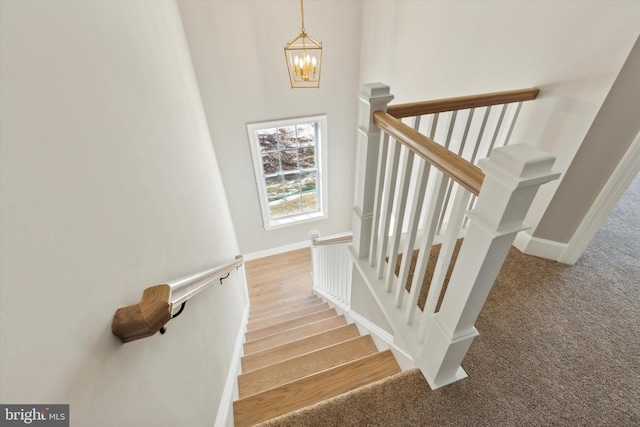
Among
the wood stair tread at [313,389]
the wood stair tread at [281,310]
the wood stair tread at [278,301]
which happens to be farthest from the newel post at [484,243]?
the wood stair tread at [278,301]

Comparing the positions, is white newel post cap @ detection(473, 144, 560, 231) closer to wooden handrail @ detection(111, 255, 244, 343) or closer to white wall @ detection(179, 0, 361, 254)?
wooden handrail @ detection(111, 255, 244, 343)

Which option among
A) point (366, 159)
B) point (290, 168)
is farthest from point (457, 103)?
point (290, 168)

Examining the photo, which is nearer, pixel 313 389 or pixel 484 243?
pixel 484 243

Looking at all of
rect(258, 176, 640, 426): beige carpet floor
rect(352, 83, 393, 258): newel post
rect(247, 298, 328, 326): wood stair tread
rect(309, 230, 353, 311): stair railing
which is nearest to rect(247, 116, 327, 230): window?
rect(247, 298, 328, 326): wood stair tread

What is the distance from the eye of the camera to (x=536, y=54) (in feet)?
5.57

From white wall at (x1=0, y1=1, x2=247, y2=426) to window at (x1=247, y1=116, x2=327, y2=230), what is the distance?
253 centimetres

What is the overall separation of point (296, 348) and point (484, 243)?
203 centimetres

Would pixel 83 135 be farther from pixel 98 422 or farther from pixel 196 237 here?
pixel 196 237

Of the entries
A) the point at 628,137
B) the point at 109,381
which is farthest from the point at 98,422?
the point at 628,137

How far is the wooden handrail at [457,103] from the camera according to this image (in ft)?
4.57

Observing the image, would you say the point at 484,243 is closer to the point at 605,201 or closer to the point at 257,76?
the point at 605,201

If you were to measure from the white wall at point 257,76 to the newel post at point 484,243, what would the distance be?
3.38 meters

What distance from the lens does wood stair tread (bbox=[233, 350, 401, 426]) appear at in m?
1.60

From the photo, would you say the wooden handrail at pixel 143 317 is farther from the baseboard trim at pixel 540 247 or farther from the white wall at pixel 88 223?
the baseboard trim at pixel 540 247
